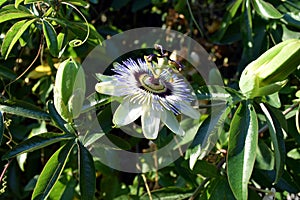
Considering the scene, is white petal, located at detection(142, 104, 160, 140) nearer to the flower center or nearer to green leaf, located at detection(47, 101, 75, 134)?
the flower center

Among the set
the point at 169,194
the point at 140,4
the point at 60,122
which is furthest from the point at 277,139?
the point at 140,4

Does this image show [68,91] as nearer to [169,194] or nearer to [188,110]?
[188,110]

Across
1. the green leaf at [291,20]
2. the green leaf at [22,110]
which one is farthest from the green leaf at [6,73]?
the green leaf at [291,20]

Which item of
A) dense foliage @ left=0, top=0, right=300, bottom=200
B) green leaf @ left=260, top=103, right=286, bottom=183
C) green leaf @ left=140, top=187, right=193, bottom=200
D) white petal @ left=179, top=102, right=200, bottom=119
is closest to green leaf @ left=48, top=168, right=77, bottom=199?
dense foliage @ left=0, top=0, right=300, bottom=200

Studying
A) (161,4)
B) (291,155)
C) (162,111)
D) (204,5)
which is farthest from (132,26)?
(162,111)

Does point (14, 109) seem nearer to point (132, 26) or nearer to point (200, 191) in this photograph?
point (200, 191)

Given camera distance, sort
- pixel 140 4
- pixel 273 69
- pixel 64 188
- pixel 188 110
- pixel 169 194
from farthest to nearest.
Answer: pixel 140 4 < pixel 64 188 < pixel 169 194 < pixel 188 110 < pixel 273 69
